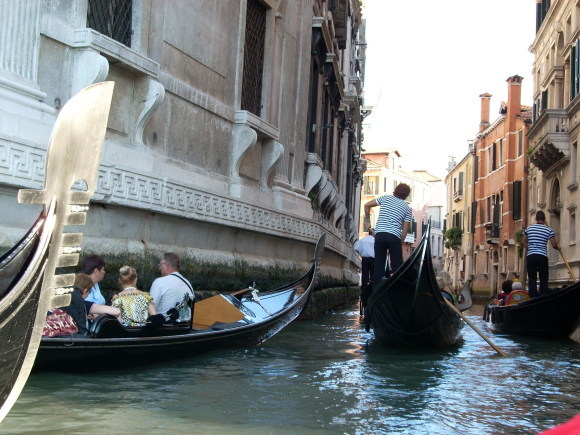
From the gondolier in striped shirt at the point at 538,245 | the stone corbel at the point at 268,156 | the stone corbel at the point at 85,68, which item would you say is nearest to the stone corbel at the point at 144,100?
the stone corbel at the point at 85,68

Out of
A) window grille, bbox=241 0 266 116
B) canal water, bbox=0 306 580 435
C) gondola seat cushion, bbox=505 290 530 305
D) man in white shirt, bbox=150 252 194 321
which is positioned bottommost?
canal water, bbox=0 306 580 435

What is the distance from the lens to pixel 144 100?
18.7 ft

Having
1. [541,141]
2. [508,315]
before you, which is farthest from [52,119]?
[541,141]

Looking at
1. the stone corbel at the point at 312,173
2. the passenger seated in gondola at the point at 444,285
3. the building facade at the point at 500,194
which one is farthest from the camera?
the building facade at the point at 500,194

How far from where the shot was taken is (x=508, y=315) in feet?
26.5

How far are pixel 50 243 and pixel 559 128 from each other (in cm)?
1462

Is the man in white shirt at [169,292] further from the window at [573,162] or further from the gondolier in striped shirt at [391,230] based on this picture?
the window at [573,162]

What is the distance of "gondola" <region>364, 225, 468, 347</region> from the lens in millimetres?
5693

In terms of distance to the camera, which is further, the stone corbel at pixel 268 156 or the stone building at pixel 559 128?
the stone building at pixel 559 128

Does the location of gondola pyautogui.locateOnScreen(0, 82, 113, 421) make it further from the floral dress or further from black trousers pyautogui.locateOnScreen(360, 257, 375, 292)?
black trousers pyautogui.locateOnScreen(360, 257, 375, 292)

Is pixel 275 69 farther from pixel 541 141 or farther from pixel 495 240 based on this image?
pixel 495 240

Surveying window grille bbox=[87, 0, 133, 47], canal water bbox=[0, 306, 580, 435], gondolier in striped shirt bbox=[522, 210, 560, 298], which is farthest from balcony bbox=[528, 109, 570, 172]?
window grille bbox=[87, 0, 133, 47]

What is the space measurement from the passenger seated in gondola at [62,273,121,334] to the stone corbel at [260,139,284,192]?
3870 millimetres

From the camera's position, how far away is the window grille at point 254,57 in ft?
25.7
